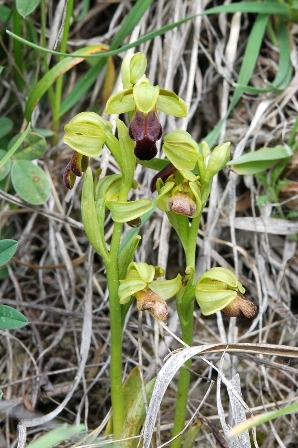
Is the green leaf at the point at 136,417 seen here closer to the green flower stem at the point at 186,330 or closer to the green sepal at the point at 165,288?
the green flower stem at the point at 186,330

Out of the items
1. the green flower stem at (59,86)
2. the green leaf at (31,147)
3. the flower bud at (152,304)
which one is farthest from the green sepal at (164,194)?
the green flower stem at (59,86)

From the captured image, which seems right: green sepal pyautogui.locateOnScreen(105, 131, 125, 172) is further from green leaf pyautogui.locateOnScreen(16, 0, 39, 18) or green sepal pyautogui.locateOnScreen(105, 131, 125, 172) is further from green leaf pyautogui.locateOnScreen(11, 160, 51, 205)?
green leaf pyautogui.locateOnScreen(16, 0, 39, 18)

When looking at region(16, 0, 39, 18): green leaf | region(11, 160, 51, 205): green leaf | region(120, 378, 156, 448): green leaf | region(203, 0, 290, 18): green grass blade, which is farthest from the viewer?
region(203, 0, 290, 18): green grass blade

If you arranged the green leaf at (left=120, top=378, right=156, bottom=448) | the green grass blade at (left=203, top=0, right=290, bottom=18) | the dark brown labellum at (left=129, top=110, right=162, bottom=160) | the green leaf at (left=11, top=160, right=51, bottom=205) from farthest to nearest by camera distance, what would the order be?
the green grass blade at (left=203, top=0, right=290, bottom=18)
the green leaf at (left=11, top=160, right=51, bottom=205)
the green leaf at (left=120, top=378, right=156, bottom=448)
the dark brown labellum at (left=129, top=110, right=162, bottom=160)

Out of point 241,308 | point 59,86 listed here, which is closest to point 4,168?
point 59,86

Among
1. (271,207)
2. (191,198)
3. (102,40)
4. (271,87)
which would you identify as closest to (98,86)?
(102,40)

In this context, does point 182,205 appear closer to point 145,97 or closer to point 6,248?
point 145,97

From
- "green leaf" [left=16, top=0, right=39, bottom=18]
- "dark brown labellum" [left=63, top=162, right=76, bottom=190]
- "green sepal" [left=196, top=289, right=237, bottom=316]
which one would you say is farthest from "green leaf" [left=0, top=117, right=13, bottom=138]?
"green sepal" [left=196, top=289, right=237, bottom=316]
